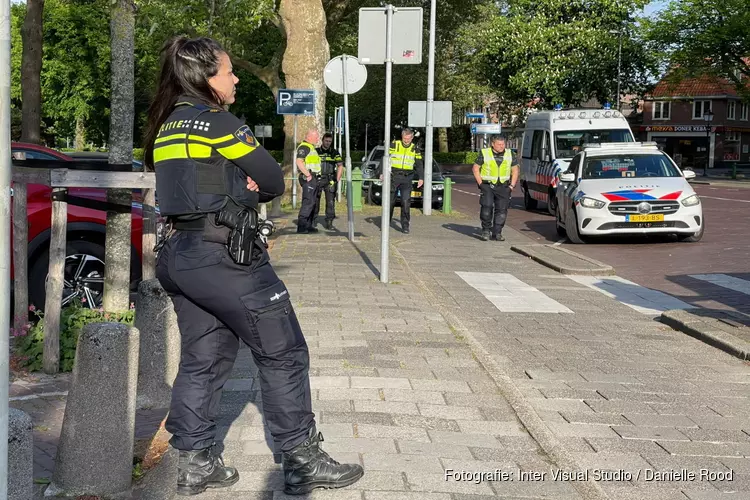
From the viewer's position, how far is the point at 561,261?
1339 cm

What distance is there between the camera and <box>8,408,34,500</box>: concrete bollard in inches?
124

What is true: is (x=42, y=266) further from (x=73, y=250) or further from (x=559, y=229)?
(x=559, y=229)

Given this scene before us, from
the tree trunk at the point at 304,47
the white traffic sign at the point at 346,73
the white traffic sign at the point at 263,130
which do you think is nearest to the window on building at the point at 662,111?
the white traffic sign at the point at 263,130

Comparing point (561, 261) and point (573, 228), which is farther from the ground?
point (573, 228)

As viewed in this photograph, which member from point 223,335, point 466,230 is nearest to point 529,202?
point 466,230

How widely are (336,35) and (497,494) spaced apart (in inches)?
1500

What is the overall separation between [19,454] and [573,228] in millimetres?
14295

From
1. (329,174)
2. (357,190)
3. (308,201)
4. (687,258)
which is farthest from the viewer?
(357,190)

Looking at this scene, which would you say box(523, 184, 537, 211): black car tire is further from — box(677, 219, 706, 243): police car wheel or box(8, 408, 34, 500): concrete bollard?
box(8, 408, 34, 500): concrete bollard

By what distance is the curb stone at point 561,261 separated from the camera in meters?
12.5

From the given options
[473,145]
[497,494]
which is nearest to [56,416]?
→ [497,494]

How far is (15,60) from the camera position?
66.4m

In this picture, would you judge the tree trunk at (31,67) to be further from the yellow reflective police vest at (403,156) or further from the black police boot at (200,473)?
the black police boot at (200,473)

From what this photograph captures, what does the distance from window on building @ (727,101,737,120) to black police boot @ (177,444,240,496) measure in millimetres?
83747
